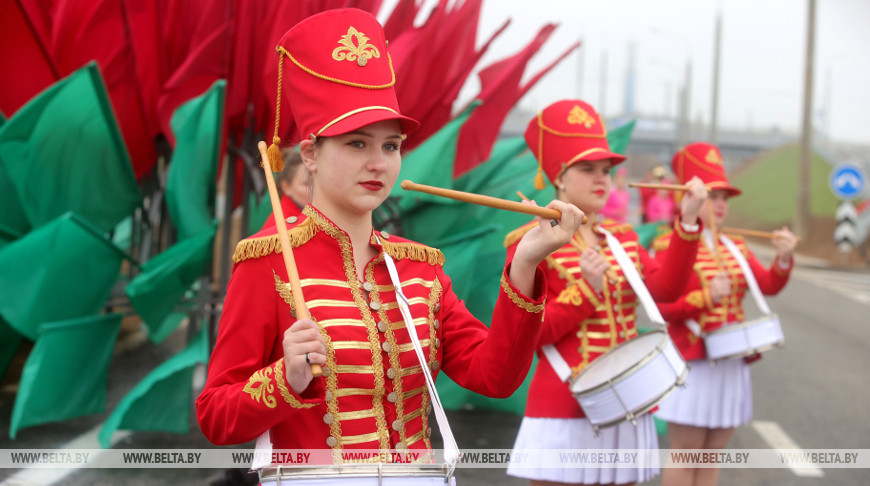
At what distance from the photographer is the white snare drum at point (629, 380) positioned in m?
3.00

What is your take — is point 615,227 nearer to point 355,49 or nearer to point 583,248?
point 583,248

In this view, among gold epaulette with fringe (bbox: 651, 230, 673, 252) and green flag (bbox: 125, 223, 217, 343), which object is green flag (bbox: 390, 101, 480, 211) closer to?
green flag (bbox: 125, 223, 217, 343)

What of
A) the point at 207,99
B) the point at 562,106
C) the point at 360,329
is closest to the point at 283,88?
the point at 360,329

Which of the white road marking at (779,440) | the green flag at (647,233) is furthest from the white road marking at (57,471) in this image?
the white road marking at (779,440)

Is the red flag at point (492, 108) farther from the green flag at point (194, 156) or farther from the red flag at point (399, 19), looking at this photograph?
the green flag at point (194, 156)

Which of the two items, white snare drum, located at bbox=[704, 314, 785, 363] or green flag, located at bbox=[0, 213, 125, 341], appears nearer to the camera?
white snare drum, located at bbox=[704, 314, 785, 363]

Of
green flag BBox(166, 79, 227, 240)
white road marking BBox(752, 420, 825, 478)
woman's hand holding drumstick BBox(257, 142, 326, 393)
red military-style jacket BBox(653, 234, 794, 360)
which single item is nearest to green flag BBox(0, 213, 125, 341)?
green flag BBox(166, 79, 227, 240)

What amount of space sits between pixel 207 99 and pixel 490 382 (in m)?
3.23

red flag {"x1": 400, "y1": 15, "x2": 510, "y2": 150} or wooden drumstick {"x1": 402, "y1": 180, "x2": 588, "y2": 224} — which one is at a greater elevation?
red flag {"x1": 400, "y1": 15, "x2": 510, "y2": 150}

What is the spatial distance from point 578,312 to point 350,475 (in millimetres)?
1616

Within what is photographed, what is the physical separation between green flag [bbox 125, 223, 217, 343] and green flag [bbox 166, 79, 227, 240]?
13 centimetres

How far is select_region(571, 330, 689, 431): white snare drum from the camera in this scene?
9.85ft

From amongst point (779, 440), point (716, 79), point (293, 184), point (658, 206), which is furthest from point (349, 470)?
point (716, 79)

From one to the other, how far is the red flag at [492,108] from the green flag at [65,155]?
2.21 metres
